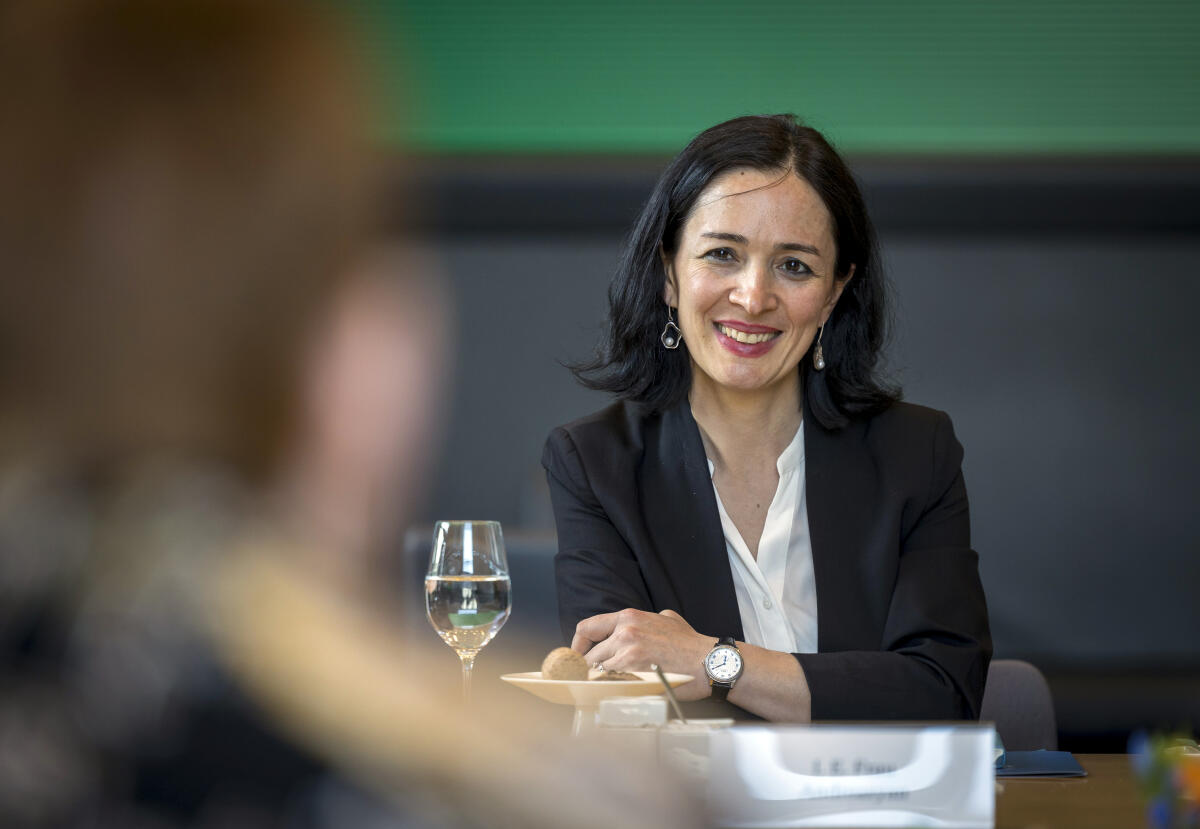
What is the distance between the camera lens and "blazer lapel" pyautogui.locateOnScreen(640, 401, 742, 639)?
6.41ft

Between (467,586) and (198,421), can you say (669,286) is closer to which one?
(467,586)

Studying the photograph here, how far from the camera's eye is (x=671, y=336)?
2.26m

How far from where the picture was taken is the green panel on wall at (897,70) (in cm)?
445

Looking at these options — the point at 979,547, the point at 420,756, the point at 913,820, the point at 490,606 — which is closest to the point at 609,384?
the point at 490,606

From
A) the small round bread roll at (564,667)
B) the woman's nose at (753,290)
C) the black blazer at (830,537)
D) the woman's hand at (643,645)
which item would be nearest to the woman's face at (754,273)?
the woman's nose at (753,290)

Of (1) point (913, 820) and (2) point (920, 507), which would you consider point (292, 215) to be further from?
(2) point (920, 507)

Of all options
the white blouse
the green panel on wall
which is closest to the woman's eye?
the white blouse

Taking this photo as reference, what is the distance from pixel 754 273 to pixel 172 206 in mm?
1802

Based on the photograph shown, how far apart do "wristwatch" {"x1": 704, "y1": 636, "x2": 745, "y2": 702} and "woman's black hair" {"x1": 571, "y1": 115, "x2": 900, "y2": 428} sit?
58cm

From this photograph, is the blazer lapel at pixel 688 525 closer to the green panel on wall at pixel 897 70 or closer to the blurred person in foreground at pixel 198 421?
the blurred person in foreground at pixel 198 421

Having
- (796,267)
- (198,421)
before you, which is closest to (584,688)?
(198,421)

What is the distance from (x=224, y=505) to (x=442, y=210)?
4241mm

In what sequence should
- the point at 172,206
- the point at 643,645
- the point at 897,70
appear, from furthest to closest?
the point at 897,70
the point at 643,645
the point at 172,206

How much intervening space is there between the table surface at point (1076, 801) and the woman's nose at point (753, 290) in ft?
3.00
